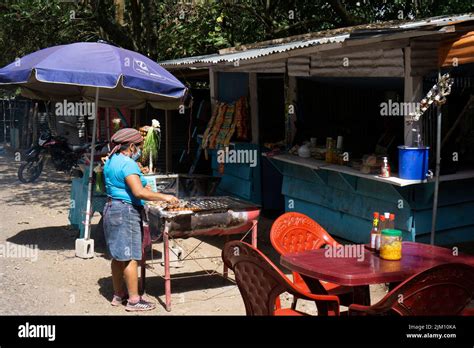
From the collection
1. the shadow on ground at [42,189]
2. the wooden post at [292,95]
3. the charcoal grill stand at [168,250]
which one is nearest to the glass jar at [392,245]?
the charcoal grill stand at [168,250]

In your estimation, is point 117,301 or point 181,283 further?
point 181,283

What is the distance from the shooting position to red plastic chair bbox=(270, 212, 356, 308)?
5094mm

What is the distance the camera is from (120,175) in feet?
20.1

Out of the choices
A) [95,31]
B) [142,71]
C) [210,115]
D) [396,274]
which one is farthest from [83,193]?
[95,31]

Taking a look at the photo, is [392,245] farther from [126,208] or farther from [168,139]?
[168,139]

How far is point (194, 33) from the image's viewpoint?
631 inches

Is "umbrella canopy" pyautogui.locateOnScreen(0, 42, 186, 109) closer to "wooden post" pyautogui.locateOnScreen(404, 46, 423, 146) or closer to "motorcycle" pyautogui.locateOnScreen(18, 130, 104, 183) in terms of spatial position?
"wooden post" pyautogui.locateOnScreen(404, 46, 423, 146)

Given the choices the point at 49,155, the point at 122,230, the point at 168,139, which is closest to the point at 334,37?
the point at 122,230

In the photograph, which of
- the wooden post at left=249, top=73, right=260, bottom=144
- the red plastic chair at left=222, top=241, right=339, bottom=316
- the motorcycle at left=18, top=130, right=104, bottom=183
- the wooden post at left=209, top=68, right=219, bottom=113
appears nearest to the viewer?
the red plastic chair at left=222, top=241, right=339, bottom=316

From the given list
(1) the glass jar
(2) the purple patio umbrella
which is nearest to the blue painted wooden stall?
(2) the purple patio umbrella

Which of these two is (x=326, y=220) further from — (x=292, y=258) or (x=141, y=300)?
(x=292, y=258)

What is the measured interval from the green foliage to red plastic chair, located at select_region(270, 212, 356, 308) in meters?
9.95
